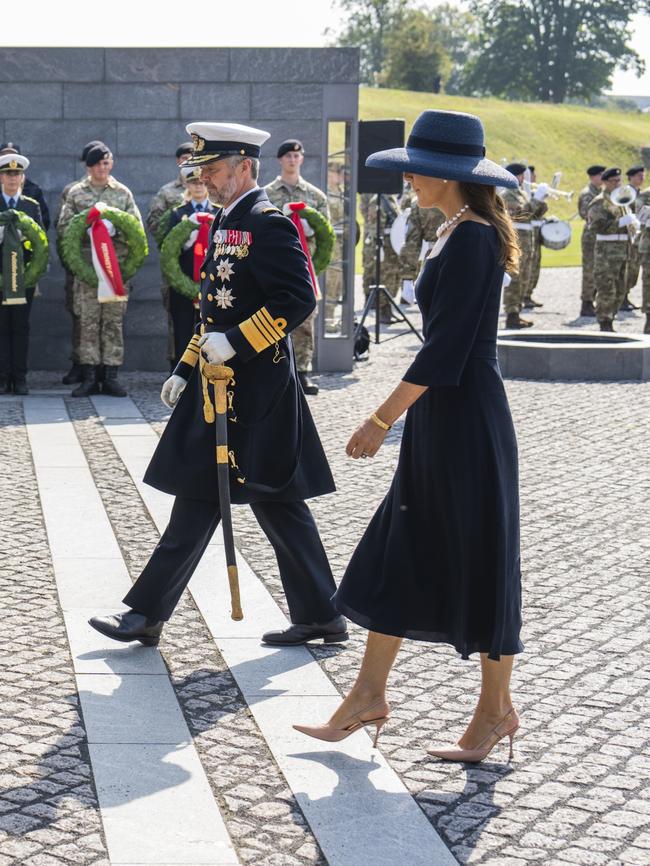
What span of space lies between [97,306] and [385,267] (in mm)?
7244

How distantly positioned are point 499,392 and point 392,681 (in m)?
1.33

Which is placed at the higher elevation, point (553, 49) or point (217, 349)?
point (553, 49)

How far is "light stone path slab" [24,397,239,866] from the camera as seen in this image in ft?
12.5

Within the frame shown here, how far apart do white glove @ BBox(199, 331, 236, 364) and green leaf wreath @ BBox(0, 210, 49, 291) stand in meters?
7.48

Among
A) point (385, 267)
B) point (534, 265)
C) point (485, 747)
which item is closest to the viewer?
point (485, 747)

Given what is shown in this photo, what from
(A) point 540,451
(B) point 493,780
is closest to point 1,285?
(A) point 540,451

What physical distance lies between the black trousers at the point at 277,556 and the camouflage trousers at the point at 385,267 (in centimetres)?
1374

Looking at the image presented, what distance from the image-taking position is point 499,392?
4.32m

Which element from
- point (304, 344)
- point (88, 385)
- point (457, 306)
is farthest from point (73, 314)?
point (457, 306)

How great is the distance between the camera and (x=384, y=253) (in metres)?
19.4

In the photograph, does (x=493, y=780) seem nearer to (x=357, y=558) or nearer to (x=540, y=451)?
(x=357, y=558)

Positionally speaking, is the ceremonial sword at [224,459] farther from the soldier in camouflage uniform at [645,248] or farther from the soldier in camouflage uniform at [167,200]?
the soldier in camouflage uniform at [645,248]

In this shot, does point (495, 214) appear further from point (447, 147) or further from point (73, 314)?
point (73, 314)

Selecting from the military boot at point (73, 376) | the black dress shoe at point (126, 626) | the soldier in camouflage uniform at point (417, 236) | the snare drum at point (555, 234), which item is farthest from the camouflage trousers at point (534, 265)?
the black dress shoe at point (126, 626)
